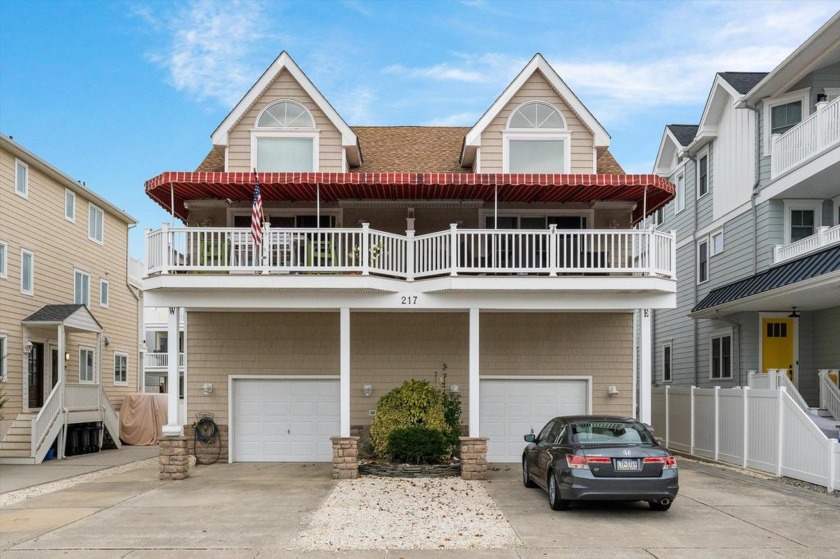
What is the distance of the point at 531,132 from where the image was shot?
17047 millimetres

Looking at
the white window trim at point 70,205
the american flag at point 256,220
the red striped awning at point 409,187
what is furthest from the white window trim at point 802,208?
the white window trim at point 70,205

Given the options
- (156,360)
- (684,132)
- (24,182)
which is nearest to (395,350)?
(24,182)

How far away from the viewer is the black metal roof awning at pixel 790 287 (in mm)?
14750

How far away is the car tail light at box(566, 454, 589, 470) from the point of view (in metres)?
10.2

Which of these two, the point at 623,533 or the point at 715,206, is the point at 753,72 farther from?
the point at 623,533

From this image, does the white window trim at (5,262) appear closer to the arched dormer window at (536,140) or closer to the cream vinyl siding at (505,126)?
the cream vinyl siding at (505,126)

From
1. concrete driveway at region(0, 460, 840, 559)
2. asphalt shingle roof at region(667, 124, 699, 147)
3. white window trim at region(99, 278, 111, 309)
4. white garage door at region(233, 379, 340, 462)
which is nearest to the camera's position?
concrete driveway at region(0, 460, 840, 559)

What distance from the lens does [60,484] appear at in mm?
14797

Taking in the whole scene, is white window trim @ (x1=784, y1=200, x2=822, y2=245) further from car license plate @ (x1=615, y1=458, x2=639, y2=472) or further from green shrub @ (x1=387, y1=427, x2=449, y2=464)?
car license plate @ (x1=615, y1=458, x2=639, y2=472)

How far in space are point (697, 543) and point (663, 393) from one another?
12.1 m

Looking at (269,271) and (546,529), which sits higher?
(269,271)

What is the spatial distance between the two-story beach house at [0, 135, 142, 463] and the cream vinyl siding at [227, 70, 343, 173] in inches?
296

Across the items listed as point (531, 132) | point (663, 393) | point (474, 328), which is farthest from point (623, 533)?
point (663, 393)

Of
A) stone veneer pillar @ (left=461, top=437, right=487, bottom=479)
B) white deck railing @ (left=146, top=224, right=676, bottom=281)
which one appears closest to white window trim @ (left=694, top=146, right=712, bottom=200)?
white deck railing @ (left=146, top=224, right=676, bottom=281)
